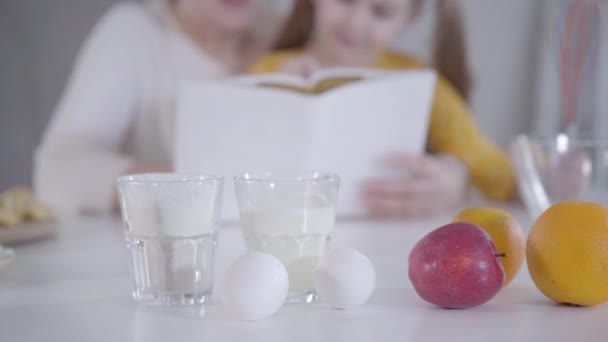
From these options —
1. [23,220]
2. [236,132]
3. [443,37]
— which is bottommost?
[23,220]

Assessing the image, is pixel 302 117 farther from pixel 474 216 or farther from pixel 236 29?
pixel 236 29

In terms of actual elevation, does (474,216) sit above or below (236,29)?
below

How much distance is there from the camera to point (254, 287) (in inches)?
22.8

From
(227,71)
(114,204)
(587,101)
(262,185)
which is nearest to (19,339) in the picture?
(262,185)

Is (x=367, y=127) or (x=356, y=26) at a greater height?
(x=356, y=26)

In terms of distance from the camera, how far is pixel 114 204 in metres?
1.70

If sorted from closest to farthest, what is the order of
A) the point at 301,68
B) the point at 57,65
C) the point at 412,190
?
the point at 412,190 < the point at 301,68 < the point at 57,65

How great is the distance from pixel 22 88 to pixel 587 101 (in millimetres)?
2535

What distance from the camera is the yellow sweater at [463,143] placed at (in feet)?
5.96

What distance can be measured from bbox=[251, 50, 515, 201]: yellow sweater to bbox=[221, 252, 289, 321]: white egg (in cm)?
128

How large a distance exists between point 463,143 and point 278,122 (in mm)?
900

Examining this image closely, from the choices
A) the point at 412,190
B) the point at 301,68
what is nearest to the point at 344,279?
the point at 412,190

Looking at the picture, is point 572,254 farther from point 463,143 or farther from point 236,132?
point 463,143

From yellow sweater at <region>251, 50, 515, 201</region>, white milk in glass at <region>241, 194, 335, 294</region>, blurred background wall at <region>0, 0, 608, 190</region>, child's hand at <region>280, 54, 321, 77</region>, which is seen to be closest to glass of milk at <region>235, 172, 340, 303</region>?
white milk in glass at <region>241, 194, 335, 294</region>
